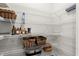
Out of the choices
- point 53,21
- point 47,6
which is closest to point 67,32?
point 53,21

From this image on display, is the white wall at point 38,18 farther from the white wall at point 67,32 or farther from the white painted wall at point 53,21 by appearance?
the white wall at point 67,32

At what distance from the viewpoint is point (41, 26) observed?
3.85 ft

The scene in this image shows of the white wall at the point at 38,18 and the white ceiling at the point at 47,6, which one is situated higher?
the white ceiling at the point at 47,6

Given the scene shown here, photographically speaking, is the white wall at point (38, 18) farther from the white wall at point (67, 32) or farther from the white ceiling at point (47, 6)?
the white wall at point (67, 32)

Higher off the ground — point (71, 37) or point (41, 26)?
point (41, 26)

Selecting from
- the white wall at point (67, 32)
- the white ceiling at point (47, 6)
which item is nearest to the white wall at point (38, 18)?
the white ceiling at point (47, 6)

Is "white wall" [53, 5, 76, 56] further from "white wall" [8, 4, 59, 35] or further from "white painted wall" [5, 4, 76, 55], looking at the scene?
"white wall" [8, 4, 59, 35]

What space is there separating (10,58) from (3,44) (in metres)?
0.24

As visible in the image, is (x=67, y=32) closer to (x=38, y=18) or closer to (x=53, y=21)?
(x=53, y=21)

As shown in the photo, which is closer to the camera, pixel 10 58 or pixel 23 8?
pixel 10 58

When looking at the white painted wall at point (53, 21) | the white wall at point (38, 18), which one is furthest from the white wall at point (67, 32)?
the white wall at point (38, 18)

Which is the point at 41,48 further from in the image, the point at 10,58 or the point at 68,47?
the point at 10,58

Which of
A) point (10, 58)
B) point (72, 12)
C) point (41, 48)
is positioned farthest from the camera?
point (41, 48)

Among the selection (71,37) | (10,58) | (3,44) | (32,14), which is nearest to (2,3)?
(32,14)
